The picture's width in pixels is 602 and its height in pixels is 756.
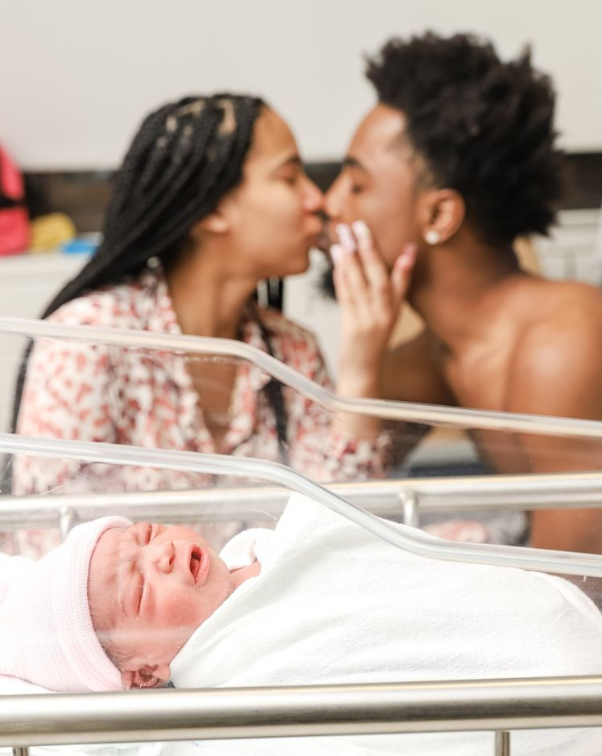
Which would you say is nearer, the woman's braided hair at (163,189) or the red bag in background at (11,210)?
the woman's braided hair at (163,189)

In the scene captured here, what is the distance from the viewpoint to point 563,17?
1.72 m

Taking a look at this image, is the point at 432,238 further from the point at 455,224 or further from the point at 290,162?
the point at 290,162

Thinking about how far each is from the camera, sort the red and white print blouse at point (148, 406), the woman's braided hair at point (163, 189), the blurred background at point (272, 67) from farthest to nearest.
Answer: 1. the blurred background at point (272, 67)
2. the woman's braided hair at point (163, 189)
3. the red and white print blouse at point (148, 406)

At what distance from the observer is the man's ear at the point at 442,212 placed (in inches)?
61.1

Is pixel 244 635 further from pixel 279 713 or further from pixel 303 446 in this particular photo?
pixel 303 446

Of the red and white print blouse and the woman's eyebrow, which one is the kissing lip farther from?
the woman's eyebrow

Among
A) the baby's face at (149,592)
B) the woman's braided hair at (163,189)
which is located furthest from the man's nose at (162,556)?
the woman's braided hair at (163,189)

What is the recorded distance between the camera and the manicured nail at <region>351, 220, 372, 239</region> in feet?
5.11

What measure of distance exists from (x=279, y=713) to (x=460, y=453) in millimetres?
472

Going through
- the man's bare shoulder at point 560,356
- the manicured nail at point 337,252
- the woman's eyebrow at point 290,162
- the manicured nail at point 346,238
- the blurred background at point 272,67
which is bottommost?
the man's bare shoulder at point 560,356

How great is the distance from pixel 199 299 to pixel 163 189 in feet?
0.57

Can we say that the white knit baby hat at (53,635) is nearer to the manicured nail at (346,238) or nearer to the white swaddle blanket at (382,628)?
the white swaddle blanket at (382,628)

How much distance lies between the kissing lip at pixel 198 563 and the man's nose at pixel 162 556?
1 centimetres

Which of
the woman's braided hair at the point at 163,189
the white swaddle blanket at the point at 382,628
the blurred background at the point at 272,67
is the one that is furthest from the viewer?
the blurred background at the point at 272,67
